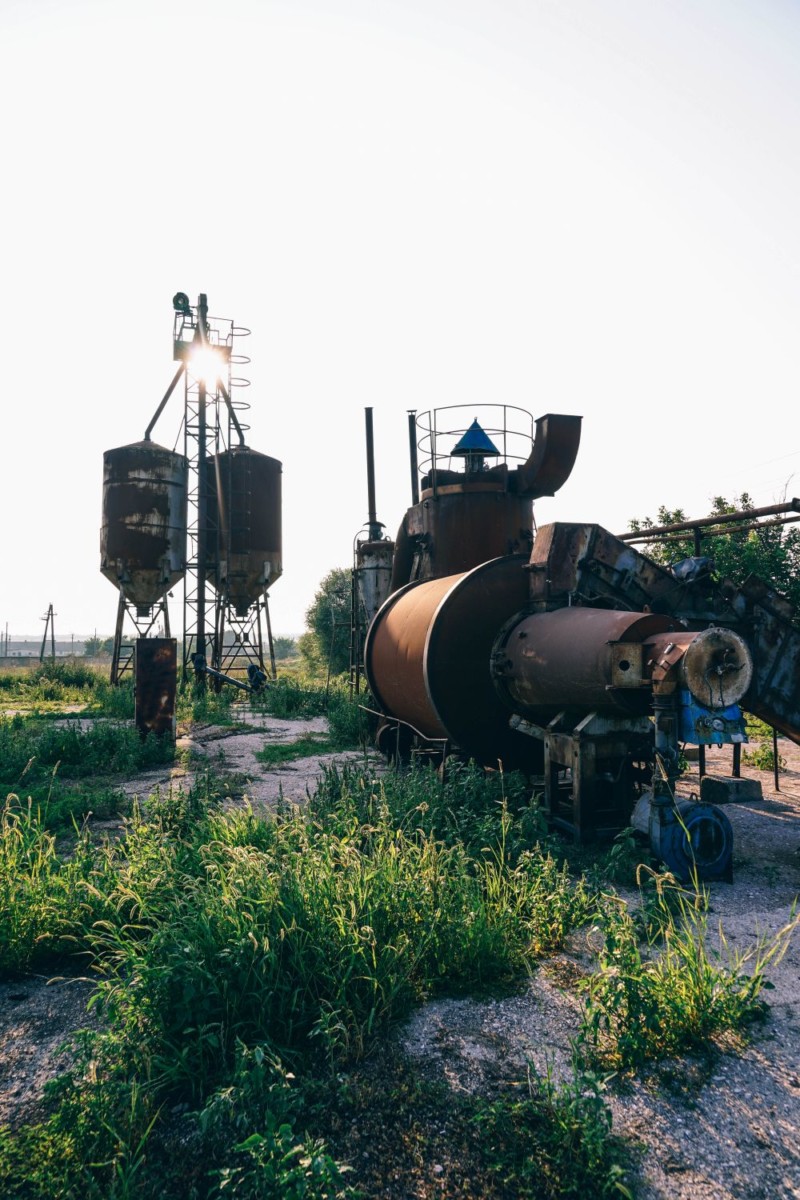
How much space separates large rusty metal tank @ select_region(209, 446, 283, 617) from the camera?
19297mm

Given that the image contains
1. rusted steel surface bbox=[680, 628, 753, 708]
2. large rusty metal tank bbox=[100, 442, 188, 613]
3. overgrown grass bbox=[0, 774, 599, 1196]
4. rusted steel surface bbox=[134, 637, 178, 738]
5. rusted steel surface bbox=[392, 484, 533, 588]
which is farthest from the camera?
large rusty metal tank bbox=[100, 442, 188, 613]

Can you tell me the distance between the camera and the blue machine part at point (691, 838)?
4844 mm

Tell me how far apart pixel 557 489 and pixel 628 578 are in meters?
2.54

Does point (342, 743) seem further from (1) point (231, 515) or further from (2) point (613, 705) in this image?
(1) point (231, 515)

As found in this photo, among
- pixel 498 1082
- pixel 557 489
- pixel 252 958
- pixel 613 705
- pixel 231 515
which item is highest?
pixel 231 515

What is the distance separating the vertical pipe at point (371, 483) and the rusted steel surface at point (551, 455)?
8.56 m

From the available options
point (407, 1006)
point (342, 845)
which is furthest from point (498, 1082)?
point (342, 845)

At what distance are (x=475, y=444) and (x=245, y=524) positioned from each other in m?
11.0

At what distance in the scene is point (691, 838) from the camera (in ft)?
16.0

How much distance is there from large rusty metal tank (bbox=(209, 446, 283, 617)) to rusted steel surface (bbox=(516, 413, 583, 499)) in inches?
482

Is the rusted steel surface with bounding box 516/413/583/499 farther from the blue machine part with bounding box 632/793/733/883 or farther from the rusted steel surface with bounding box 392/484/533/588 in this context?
the blue machine part with bounding box 632/793/733/883

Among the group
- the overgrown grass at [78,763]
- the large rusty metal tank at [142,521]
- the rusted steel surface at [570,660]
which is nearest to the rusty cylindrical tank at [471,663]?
the rusted steel surface at [570,660]

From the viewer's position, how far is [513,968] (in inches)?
142

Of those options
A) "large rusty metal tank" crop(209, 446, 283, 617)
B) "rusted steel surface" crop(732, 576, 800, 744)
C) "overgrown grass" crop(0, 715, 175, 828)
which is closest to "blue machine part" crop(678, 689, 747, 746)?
"rusted steel surface" crop(732, 576, 800, 744)
